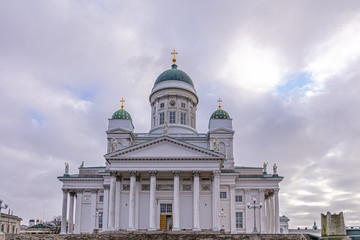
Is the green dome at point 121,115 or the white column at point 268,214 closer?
the white column at point 268,214

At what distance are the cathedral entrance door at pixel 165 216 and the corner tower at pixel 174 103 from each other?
13647 mm

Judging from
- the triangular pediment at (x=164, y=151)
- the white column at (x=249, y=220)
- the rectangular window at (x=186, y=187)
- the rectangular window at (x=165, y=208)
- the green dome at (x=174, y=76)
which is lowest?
the white column at (x=249, y=220)

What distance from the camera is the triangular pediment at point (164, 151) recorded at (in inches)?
1860

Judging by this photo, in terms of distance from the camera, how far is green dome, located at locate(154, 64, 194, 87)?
64562 millimetres

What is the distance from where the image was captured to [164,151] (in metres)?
47.7

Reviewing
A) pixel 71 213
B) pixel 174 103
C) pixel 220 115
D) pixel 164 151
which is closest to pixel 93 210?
pixel 71 213

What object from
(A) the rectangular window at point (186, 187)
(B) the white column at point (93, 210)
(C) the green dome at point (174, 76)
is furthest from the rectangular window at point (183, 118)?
(B) the white column at point (93, 210)

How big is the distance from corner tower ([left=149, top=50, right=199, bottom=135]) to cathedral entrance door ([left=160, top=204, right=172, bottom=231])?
1365cm

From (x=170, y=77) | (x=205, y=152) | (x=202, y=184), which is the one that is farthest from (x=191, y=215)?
(x=170, y=77)

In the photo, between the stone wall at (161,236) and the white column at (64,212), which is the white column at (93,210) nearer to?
the white column at (64,212)

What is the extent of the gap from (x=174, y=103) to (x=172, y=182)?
1623 cm

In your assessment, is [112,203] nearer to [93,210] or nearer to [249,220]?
[93,210]

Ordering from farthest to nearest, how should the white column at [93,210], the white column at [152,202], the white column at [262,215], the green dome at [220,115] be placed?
the green dome at [220,115]
the white column at [93,210]
the white column at [262,215]
the white column at [152,202]

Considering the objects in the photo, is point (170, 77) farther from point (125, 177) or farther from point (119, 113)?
point (125, 177)
